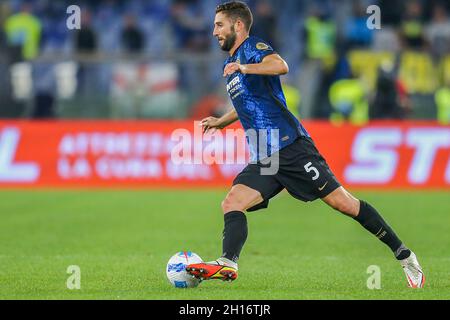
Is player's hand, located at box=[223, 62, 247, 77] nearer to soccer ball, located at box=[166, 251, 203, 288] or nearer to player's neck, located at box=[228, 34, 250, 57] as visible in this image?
player's neck, located at box=[228, 34, 250, 57]

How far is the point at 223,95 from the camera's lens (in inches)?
814

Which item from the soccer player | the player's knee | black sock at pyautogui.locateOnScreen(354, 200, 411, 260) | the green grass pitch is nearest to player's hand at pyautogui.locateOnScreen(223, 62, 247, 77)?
the soccer player

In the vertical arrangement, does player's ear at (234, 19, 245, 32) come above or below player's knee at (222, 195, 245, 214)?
above

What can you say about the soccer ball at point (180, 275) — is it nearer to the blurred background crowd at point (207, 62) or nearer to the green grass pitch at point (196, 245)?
the green grass pitch at point (196, 245)

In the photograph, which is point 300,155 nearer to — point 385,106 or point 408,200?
point 408,200

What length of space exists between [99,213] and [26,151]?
15.1 ft

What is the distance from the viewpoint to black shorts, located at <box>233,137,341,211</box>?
8477mm

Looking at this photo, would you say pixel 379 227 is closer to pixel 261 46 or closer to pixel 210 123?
pixel 210 123

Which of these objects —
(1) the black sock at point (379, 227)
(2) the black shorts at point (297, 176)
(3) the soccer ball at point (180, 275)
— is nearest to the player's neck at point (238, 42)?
(2) the black shorts at point (297, 176)

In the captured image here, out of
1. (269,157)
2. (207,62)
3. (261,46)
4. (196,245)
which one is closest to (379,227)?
(269,157)

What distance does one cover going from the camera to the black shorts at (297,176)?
8.48 meters

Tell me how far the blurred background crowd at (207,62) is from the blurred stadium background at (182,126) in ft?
0.11

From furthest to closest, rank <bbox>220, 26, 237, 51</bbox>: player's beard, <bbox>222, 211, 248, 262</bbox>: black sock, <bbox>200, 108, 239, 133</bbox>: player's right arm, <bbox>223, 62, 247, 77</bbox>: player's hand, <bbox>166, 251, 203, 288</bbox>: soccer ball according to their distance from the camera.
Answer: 1. <bbox>200, 108, 239, 133</bbox>: player's right arm
2. <bbox>220, 26, 237, 51</bbox>: player's beard
3. <bbox>166, 251, 203, 288</bbox>: soccer ball
4. <bbox>222, 211, 248, 262</bbox>: black sock
5. <bbox>223, 62, 247, 77</bbox>: player's hand
